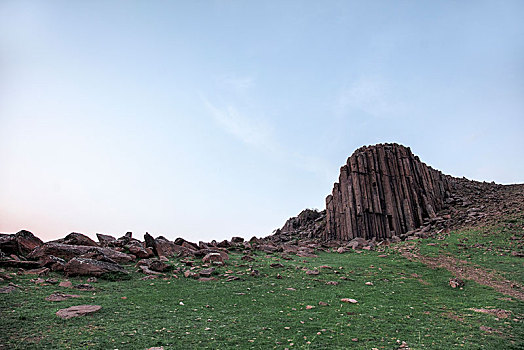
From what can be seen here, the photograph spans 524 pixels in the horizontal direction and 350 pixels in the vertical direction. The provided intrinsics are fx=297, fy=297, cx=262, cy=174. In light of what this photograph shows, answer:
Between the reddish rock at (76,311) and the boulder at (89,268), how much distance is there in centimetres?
396

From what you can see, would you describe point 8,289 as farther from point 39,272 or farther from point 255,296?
point 255,296

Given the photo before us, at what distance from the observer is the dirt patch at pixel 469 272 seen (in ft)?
46.7

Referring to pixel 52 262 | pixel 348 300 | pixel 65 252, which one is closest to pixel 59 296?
pixel 52 262

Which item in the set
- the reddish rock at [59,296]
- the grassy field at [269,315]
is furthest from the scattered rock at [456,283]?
the reddish rock at [59,296]

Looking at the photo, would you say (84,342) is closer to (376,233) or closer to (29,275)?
(29,275)

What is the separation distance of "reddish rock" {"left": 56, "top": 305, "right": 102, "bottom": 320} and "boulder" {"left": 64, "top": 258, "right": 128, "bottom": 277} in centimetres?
396

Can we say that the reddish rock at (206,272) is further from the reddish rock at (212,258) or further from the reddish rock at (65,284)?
the reddish rock at (65,284)

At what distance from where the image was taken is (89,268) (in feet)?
40.9

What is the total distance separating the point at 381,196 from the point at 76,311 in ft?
109

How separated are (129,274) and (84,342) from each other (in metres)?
7.29

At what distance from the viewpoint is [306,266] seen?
61.6 ft

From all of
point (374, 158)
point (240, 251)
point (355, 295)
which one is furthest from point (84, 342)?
point (374, 158)

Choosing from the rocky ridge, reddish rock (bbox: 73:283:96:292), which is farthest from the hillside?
the rocky ridge

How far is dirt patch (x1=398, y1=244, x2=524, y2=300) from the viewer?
560 inches
